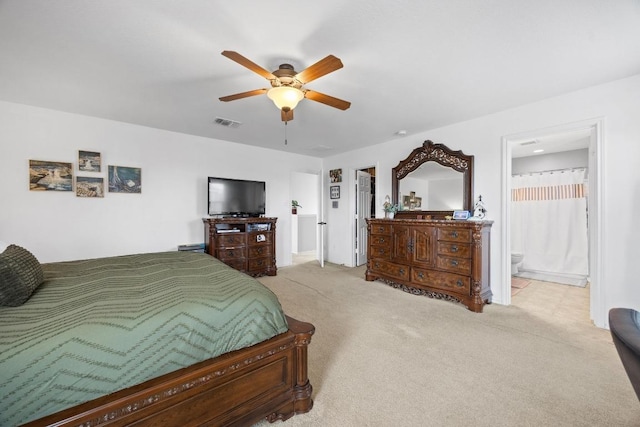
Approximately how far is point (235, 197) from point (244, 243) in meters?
0.87

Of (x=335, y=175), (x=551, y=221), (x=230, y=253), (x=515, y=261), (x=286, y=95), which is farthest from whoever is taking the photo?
(x=335, y=175)

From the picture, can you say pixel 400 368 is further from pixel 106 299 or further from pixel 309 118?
pixel 309 118

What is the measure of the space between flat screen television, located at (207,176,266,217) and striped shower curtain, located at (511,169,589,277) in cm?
507

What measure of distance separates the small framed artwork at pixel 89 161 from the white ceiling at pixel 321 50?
22.2 inches

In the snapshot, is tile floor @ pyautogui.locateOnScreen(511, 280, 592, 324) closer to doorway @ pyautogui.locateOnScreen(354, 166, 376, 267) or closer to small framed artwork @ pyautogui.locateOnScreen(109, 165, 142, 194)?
doorway @ pyautogui.locateOnScreen(354, 166, 376, 267)

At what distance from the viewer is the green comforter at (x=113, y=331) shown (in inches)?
36.1

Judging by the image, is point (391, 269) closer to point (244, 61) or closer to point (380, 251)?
point (380, 251)

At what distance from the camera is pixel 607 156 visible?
104 inches

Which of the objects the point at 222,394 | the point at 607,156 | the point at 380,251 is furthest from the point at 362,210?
the point at 222,394

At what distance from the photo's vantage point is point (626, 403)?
1.60 m

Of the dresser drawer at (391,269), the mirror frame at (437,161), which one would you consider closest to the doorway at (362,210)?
the mirror frame at (437,161)

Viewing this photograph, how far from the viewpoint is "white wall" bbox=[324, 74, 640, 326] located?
2.53 metres

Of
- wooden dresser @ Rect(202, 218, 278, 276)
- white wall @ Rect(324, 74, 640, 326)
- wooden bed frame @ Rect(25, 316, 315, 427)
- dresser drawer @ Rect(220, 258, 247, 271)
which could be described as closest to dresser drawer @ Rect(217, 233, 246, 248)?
wooden dresser @ Rect(202, 218, 278, 276)

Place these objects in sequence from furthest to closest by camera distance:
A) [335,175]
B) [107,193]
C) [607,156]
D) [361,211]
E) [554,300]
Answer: [335,175]
[361,211]
[107,193]
[554,300]
[607,156]
